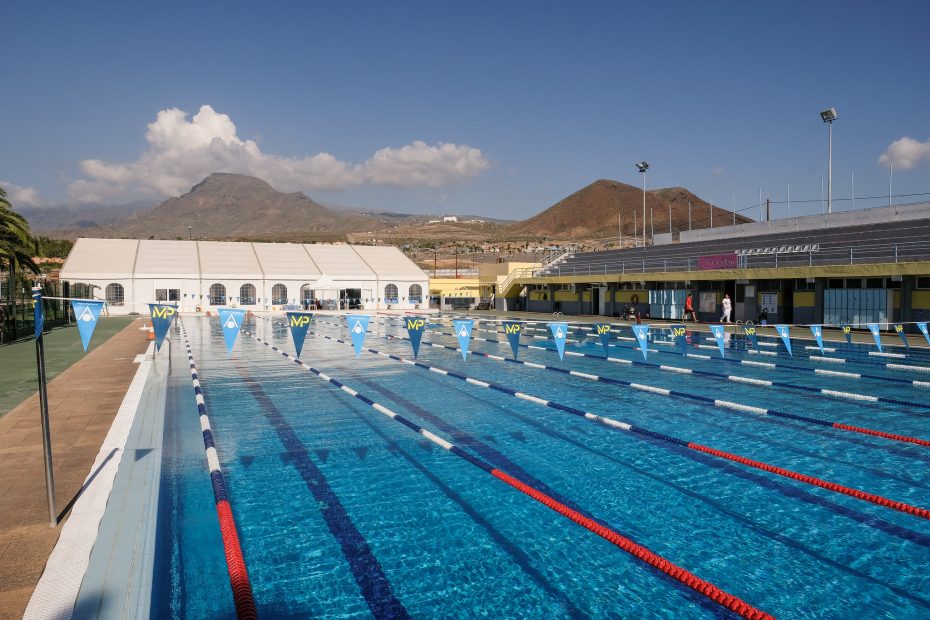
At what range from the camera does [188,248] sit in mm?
44500

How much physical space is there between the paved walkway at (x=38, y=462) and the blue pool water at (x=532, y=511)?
30.3 inches

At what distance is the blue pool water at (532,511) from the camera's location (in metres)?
4.09

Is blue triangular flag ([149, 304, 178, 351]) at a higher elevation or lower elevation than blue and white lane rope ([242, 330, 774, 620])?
higher

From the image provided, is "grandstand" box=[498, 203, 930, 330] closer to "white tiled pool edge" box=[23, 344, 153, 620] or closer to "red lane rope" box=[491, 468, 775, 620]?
"red lane rope" box=[491, 468, 775, 620]

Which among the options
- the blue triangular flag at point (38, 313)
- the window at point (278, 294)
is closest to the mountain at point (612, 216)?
the window at point (278, 294)

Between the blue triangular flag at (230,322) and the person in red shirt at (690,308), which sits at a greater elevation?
the blue triangular flag at (230,322)

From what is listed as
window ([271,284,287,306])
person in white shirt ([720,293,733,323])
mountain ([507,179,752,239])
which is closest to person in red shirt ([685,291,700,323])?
person in white shirt ([720,293,733,323])

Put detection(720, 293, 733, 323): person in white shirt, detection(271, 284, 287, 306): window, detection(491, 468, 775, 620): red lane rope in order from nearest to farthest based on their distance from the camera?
detection(491, 468, 775, 620): red lane rope < detection(720, 293, 733, 323): person in white shirt < detection(271, 284, 287, 306): window

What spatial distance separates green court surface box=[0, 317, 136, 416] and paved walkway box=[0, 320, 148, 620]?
34 cm

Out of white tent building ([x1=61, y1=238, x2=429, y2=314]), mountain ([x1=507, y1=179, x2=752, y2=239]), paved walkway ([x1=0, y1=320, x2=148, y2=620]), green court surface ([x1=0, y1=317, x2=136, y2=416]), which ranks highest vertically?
mountain ([x1=507, y1=179, x2=752, y2=239])

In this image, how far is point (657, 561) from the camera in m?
4.44

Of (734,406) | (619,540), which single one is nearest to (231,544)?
(619,540)

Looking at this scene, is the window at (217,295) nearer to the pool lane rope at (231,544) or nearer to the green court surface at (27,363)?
the green court surface at (27,363)

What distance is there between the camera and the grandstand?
832 inches
